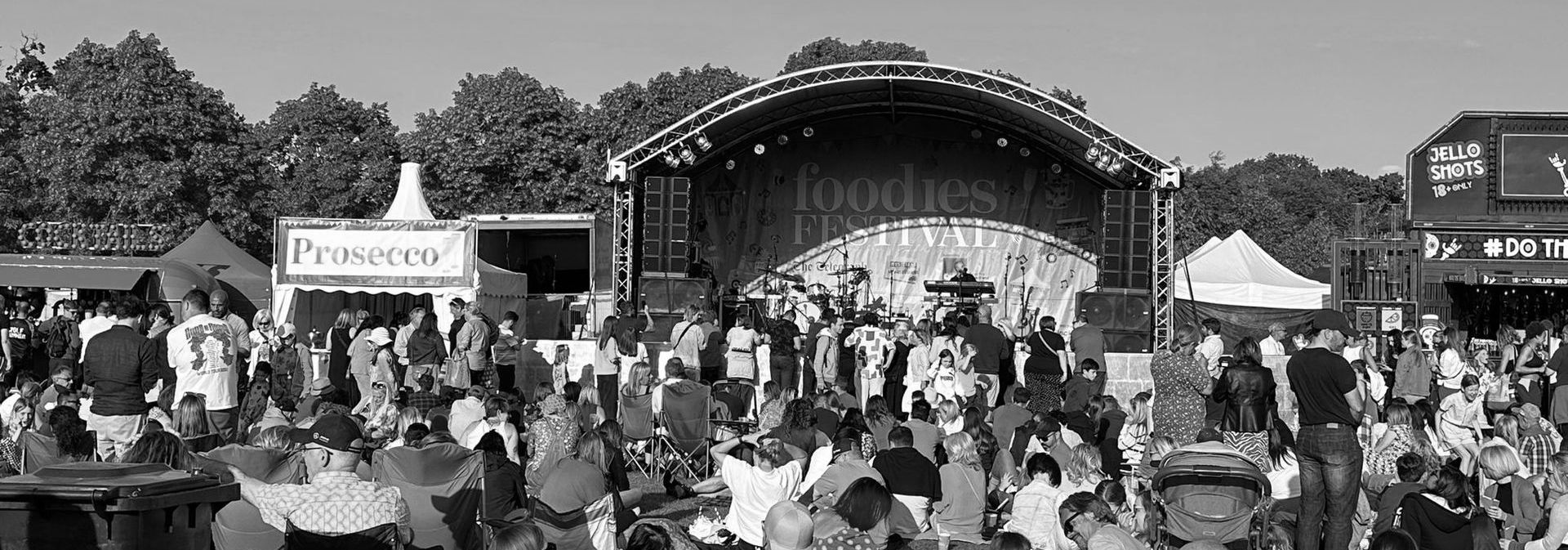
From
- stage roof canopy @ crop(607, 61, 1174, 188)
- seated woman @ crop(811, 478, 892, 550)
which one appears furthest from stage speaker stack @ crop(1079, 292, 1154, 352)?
seated woman @ crop(811, 478, 892, 550)

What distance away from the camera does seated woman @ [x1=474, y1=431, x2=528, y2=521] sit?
7309 millimetres

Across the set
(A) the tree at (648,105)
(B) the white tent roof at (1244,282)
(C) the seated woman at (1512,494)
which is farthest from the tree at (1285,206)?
(C) the seated woman at (1512,494)

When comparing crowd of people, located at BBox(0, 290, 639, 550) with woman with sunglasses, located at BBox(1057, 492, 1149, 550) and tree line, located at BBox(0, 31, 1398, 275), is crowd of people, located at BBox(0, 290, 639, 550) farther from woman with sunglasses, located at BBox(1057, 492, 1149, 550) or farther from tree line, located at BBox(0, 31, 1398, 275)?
tree line, located at BBox(0, 31, 1398, 275)

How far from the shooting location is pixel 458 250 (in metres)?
16.3

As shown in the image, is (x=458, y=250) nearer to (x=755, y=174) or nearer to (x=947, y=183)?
(x=755, y=174)

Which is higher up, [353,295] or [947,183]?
[947,183]

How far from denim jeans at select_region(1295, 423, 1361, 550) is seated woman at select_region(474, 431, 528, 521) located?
3.86m

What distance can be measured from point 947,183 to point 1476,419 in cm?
1073

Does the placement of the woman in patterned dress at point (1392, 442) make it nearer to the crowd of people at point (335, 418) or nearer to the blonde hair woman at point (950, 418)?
the blonde hair woman at point (950, 418)

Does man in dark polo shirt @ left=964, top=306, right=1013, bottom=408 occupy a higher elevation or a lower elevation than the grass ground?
higher

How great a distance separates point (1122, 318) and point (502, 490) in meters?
12.0

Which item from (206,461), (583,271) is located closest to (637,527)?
(206,461)

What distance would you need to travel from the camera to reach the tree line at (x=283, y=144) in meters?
31.1

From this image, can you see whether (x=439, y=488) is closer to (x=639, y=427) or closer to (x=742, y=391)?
(x=639, y=427)
